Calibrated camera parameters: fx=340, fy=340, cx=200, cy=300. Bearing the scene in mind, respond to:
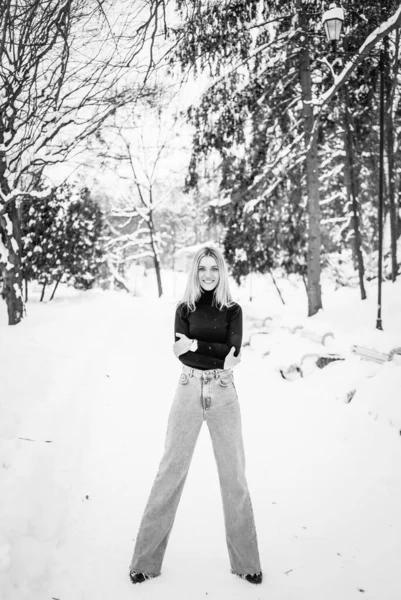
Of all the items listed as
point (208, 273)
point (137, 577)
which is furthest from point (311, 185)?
point (137, 577)

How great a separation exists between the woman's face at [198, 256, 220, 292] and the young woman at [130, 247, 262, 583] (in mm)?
209

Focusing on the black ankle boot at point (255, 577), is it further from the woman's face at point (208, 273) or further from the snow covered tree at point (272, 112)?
the snow covered tree at point (272, 112)

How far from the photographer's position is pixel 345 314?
28.8 feet

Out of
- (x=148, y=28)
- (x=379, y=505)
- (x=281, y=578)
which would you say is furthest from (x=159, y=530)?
(x=148, y=28)

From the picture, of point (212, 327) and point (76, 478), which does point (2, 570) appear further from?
point (212, 327)

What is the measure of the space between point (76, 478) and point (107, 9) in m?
4.19

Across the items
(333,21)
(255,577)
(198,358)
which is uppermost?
→ (333,21)

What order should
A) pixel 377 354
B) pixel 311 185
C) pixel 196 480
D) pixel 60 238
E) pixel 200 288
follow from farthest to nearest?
pixel 60 238 → pixel 311 185 → pixel 377 354 → pixel 196 480 → pixel 200 288

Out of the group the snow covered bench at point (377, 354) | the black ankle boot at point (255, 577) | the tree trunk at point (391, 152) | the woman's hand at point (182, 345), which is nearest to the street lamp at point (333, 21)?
the tree trunk at point (391, 152)

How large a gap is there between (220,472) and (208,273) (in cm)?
134

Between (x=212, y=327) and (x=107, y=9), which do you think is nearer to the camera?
(x=212, y=327)

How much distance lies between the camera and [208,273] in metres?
2.39

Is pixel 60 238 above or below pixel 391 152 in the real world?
below

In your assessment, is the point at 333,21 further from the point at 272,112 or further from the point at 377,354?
the point at 377,354
